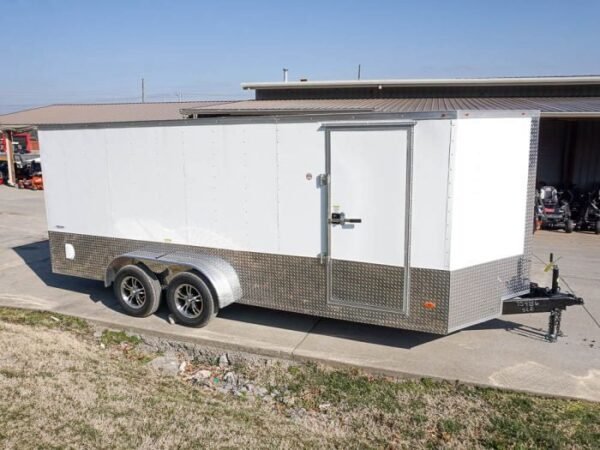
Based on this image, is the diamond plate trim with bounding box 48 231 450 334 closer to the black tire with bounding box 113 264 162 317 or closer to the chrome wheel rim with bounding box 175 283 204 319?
the black tire with bounding box 113 264 162 317

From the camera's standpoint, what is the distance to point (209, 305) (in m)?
6.16

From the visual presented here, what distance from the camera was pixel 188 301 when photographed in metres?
6.44

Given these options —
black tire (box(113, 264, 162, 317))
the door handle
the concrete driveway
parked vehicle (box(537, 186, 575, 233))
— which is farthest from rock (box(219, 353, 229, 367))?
parked vehicle (box(537, 186, 575, 233))

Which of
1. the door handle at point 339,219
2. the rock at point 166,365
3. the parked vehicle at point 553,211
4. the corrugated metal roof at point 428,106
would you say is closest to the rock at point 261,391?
the rock at point 166,365

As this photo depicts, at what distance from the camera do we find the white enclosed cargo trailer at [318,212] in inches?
202

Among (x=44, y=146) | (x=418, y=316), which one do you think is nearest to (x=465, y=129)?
(x=418, y=316)

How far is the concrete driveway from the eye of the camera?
5070mm

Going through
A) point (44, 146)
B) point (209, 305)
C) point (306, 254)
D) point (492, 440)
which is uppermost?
point (44, 146)

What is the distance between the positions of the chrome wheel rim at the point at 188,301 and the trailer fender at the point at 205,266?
235 millimetres

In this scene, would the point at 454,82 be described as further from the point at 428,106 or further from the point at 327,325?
the point at 327,325

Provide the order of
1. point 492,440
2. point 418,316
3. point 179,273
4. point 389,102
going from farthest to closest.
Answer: point 389,102 < point 179,273 < point 418,316 < point 492,440

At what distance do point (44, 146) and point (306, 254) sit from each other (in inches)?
170

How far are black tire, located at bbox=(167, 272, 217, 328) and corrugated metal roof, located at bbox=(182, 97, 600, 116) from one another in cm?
609

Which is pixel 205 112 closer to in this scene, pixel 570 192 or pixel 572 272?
pixel 572 272
